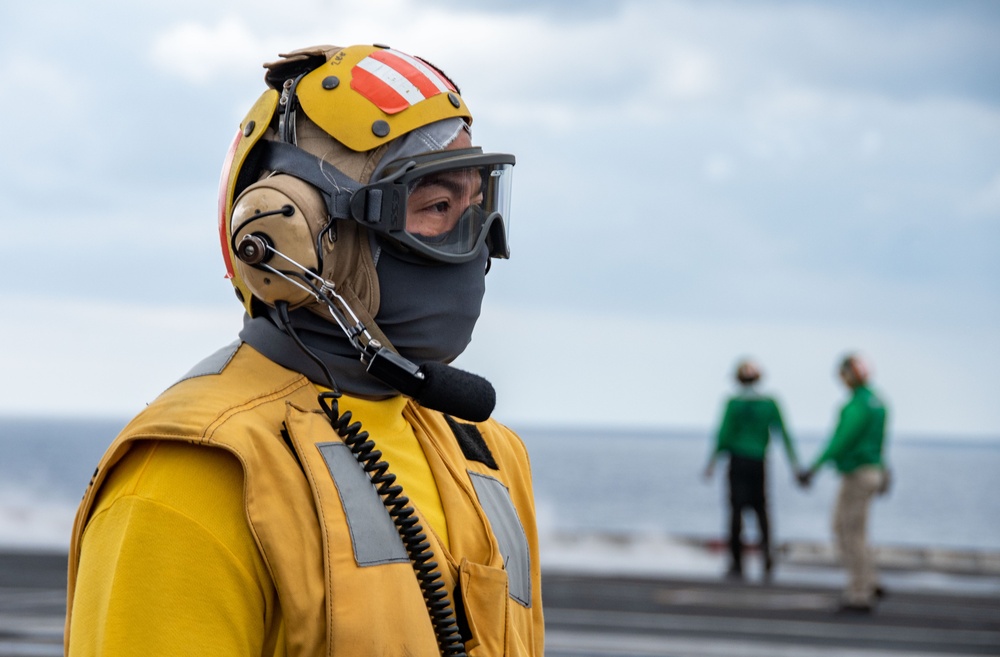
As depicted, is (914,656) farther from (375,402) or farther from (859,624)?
(375,402)

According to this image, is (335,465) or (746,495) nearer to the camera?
(335,465)

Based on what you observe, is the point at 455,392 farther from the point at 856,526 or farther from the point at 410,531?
the point at 856,526

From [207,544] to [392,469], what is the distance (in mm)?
510

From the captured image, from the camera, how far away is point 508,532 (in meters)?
2.83

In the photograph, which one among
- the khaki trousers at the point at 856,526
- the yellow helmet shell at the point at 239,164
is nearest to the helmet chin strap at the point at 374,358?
the yellow helmet shell at the point at 239,164

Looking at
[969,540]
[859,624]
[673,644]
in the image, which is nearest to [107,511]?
[673,644]

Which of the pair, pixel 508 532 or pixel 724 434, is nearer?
pixel 508 532

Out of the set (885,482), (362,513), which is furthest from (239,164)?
(885,482)

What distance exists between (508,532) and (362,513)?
1.61 feet

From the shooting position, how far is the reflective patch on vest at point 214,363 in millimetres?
2584

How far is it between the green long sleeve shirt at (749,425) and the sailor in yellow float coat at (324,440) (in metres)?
11.2

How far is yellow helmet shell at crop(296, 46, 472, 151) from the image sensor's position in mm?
2684

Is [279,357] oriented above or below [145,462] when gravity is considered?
above

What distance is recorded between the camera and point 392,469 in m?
2.69
